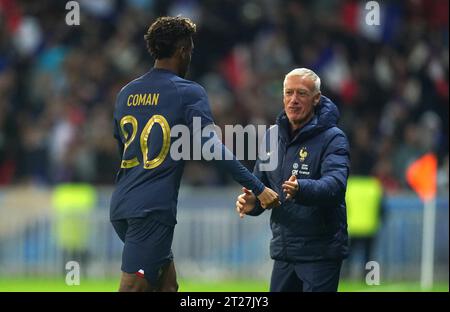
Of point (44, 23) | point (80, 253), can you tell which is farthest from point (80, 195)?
point (44, 23)

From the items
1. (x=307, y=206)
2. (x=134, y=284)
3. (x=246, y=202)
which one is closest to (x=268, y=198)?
(x=307, y=206)

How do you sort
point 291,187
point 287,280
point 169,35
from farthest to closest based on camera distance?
point 287,280
point 169,35
point 291,187

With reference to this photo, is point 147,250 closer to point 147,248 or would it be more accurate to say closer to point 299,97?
point 147,248

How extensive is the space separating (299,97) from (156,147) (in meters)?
Result: 1.11

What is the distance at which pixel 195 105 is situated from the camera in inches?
321

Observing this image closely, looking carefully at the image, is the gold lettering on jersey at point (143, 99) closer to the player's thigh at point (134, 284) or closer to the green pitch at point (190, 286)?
the player's thigh at point (134, 284)

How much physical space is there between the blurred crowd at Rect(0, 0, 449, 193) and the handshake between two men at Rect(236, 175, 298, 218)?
9.00m

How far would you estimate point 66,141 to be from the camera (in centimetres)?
1802

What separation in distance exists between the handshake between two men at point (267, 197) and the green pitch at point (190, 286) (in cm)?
634

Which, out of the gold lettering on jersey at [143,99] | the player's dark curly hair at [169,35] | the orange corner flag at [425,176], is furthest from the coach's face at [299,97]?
the orange corner flag at [425,176]

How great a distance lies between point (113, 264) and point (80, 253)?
0.50m

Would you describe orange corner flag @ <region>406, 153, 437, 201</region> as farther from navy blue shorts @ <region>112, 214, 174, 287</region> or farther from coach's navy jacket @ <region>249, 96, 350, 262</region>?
navy blue shorts @ <region>112, 214, 174, 287</region>
